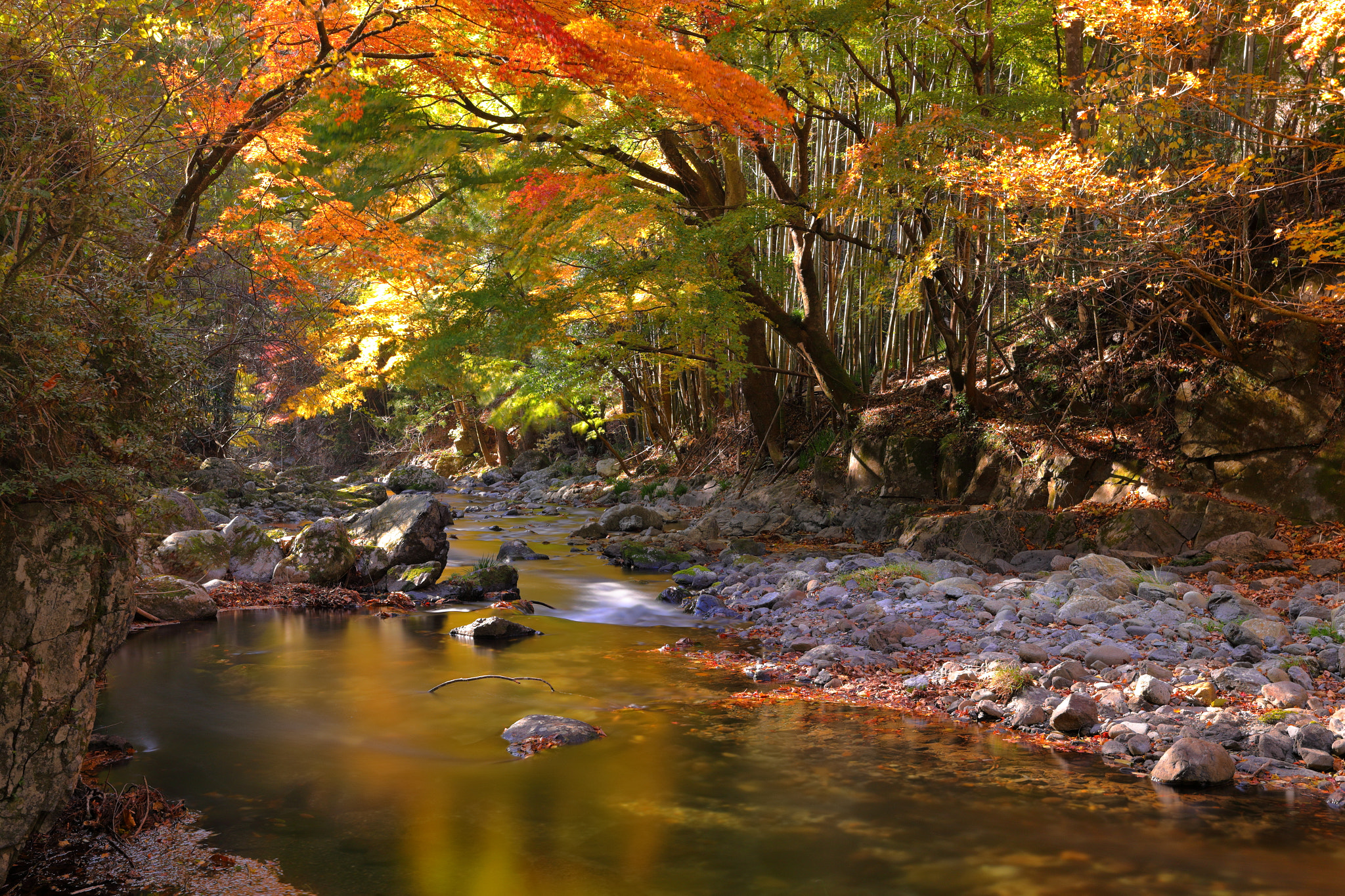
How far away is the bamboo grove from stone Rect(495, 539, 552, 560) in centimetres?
275

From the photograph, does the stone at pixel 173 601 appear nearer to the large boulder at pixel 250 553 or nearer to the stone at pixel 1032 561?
the large boulder at pixel 250 553

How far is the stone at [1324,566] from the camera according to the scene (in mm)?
6949

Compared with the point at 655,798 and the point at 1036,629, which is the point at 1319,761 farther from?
the point at 655,798

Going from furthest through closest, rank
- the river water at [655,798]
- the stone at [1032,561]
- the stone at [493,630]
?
the stone at [1032,561]
the stone at [493,630]
the river water at [655,798]

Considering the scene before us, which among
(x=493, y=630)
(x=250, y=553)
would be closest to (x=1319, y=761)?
(x=493, y=630)

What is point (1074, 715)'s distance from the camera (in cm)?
468

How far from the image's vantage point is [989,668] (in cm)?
553

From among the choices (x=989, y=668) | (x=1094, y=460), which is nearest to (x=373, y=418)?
(x=1094, y=460)

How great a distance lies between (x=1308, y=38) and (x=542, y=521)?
13.0m

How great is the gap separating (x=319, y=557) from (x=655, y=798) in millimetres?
6496

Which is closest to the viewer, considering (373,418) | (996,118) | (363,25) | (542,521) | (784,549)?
(363,25)

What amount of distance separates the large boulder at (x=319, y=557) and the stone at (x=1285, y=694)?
27.2 ft

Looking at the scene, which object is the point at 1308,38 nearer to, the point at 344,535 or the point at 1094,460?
the point at 1094,460

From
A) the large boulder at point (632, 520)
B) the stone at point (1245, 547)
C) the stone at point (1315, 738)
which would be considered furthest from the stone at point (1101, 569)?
the large boulder at point (632, 520)
